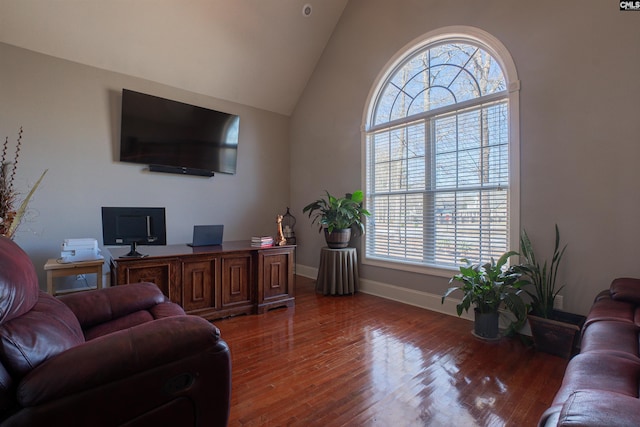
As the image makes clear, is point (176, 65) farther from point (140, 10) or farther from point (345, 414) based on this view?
point (345, 414)

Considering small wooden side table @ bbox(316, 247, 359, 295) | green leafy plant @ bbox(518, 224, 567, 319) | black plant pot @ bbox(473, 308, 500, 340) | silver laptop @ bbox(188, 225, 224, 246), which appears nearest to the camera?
green leafy plant @ bbox(518, 224, 567, 319)

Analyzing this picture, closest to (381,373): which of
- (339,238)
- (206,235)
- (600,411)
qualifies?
(600,411)

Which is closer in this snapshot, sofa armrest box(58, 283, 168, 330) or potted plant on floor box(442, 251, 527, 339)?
sofa armrest box(58, 283, 168, 330)

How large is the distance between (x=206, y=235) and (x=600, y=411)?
3.30 meters

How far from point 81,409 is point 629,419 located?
5.10 feet

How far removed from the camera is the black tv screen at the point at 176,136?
3.77m

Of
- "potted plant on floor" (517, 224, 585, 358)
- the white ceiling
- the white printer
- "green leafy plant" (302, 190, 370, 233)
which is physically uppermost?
the white ceiling

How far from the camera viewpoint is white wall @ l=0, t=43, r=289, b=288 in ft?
10.6

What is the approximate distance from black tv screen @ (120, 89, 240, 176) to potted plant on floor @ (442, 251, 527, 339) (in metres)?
3.72

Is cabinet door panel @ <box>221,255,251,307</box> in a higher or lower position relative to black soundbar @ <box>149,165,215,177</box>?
lower

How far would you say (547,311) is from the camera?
8.10 ft

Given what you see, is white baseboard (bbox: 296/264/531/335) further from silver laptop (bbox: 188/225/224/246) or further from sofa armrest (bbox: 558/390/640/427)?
sofa armrest (bbox: 558/390/640/427)

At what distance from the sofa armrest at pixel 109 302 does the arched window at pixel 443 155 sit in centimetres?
281

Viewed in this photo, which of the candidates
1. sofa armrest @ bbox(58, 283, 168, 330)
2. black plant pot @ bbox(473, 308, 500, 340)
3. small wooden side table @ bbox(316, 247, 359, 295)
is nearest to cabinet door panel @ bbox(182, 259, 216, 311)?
sofa armrest @ bbox(58, 283, 168, 330)
